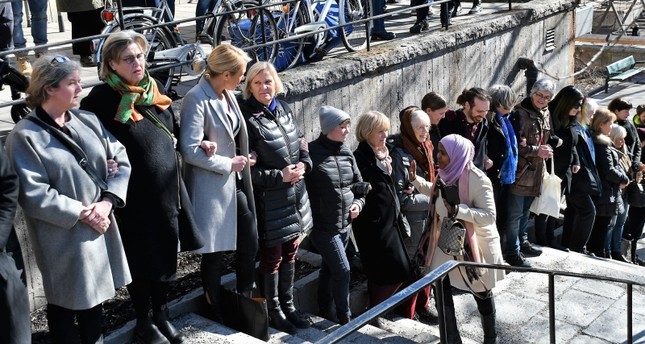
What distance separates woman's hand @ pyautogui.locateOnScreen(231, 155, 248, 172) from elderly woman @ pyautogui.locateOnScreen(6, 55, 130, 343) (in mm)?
704

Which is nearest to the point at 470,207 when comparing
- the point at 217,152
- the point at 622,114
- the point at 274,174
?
the point at 274,174

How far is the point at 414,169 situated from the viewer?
6102mm

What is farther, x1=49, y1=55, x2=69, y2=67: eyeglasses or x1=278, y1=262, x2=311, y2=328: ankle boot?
x1=278, y1=262, x2=311, y2=328: ankle boot

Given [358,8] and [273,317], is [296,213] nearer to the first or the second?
[273,317]

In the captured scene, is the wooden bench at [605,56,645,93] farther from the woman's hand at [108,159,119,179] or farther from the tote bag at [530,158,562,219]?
the woman's hand at [108,159,119,179]

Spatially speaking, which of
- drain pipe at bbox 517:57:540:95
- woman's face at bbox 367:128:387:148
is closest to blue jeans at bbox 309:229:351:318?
woman's face at bbox 367:128:387:148

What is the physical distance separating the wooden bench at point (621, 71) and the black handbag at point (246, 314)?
481 inches

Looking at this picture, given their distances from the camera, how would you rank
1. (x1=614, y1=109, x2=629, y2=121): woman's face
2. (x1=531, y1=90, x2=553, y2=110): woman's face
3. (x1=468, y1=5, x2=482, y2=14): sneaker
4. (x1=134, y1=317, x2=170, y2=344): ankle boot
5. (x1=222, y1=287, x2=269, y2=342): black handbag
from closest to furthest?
(x1=134, y1=317, x2=170, y2=344): ankle boot < (x1=222, y1=287, x2=269, y2=342): black handbag < (x1=531, y1=90, x2=553, y2=110): woman's face < (x1=614, y1=109, x2=629, y2=121): woman's face < (x1=468, y1=5, x2=482, y2=14): sneaker

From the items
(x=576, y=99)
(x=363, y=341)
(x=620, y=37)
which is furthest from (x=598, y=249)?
(x=620, y=37)

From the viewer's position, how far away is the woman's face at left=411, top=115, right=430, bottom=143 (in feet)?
19.8

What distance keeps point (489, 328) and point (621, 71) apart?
1216 centimetres

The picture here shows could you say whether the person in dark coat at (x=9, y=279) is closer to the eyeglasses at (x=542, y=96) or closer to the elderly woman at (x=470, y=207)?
the elderly woman at (x=470, y=207)

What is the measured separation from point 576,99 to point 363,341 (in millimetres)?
4043

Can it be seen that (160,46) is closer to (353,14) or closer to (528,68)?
(353,14)
